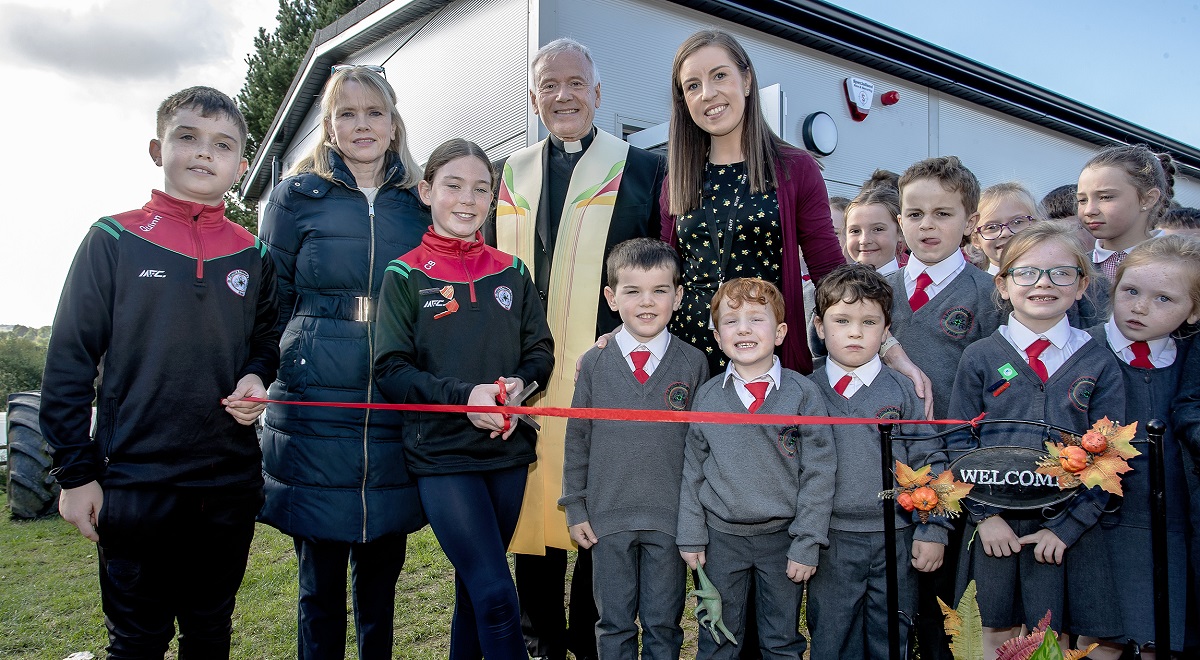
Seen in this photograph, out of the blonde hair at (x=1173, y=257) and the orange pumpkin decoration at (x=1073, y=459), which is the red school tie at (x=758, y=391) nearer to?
the orange pumpkin decoration at (x=1073, y=459)

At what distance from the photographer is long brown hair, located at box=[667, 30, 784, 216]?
2756 millimetres

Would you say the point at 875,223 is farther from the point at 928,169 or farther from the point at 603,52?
the point at 603,52

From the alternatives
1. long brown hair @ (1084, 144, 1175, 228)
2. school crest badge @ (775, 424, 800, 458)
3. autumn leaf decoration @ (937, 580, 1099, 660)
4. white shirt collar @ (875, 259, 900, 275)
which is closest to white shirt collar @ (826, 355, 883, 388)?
school crest badge @ (775, 424, 800, 458)

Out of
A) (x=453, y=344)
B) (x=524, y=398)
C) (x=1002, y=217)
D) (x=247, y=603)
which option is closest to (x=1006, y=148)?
(x=1002, y=217)

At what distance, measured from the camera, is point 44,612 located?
14.8 feet

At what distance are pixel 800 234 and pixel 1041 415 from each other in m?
1.03

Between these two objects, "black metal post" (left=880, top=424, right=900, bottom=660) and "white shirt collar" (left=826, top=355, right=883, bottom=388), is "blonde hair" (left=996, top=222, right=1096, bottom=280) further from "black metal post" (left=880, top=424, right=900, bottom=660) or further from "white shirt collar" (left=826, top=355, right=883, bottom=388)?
"black metal post" (left=880, top=424, right=900, bottom=660)

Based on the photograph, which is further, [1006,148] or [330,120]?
[1006,148]

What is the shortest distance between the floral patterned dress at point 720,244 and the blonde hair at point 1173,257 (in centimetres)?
124

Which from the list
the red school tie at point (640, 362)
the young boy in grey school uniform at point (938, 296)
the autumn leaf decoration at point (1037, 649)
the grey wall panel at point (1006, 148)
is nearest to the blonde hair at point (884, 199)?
the young boy in grey school uniform at point (938, 296)

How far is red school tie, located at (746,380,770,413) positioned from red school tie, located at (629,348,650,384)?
37 cm

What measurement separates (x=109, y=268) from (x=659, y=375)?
5.97 ft

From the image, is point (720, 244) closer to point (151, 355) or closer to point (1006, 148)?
point (151, 355)

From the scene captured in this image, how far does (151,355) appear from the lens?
2.25m
